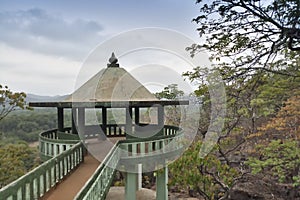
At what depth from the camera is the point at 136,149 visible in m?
8.10

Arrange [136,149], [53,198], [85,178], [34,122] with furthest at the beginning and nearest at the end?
[34,122] < [136,149] < [85,178] < [53,198]

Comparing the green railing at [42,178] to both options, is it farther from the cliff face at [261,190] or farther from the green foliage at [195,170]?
the cliff face at [261,190]

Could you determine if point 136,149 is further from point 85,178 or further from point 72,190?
point 72,190

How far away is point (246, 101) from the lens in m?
11.6

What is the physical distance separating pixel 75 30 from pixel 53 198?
32.4 feet

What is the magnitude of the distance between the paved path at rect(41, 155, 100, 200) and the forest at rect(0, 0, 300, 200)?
3412 mm

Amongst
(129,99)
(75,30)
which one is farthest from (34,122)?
(129,99)

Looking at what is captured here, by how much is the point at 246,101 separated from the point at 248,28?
579 cm

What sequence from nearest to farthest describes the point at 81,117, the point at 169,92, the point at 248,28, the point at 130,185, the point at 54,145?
the point at 248,28
the point at 54,145
the point at 130,185
the point at 81,117
the point at 169,92

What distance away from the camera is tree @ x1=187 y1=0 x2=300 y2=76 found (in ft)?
17.7

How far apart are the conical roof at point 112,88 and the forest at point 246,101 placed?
164 cm

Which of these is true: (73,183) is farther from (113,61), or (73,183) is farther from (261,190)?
(261,190)

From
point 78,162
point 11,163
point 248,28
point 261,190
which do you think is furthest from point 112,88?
point 261,190

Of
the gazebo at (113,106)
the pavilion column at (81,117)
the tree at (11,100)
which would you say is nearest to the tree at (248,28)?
the gazebo at (113,106)
